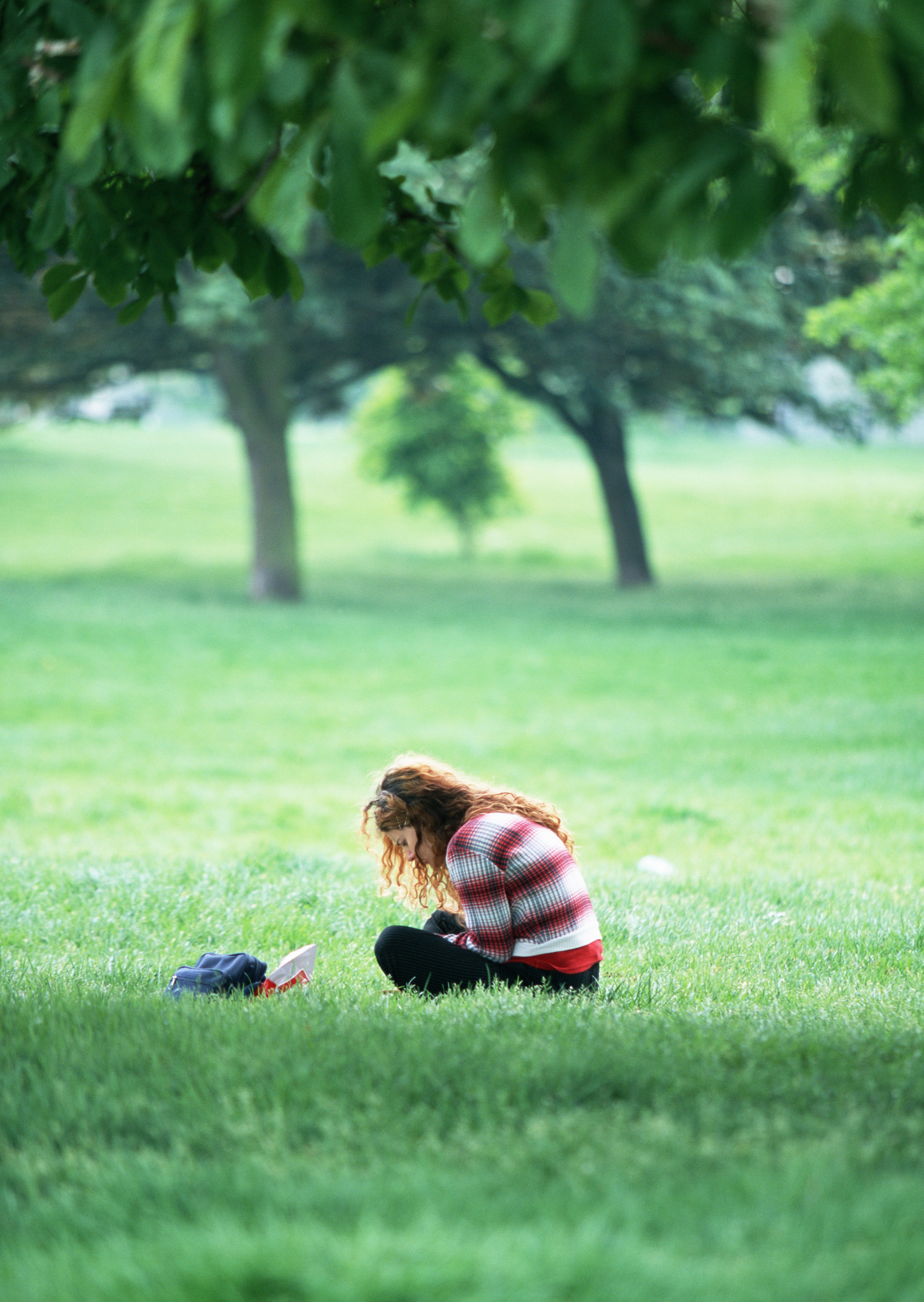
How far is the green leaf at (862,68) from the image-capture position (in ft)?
6.65

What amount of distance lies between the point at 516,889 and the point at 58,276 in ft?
8.63

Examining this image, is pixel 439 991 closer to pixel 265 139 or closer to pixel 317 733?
pixel 265 139

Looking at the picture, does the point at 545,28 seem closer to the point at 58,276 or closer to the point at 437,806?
the point at 58,276

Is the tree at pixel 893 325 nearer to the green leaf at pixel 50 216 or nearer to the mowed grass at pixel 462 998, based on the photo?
the mowed grass at pixel 462 998

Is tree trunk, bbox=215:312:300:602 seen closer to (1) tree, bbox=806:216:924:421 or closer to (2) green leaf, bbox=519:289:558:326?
(1) tree, bbox=806:216:924:421

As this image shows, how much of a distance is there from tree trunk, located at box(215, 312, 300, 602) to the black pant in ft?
70.6

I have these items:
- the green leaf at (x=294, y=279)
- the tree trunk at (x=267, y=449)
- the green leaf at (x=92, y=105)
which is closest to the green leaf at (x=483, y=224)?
the green leaf at (x=92, y=105)

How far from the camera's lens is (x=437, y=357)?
2702 cm

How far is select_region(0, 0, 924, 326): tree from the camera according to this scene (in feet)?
7.20

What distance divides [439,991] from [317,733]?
9635 millimetres

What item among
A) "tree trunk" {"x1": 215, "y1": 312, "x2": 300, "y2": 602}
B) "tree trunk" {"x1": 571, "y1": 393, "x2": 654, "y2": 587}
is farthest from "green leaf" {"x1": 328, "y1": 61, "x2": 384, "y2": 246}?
"tree trunk" {"x1": 571, "y1": 393, "x2": 654, "y2": 587}

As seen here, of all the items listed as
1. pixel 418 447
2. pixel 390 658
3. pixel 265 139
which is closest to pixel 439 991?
pixel 265 139

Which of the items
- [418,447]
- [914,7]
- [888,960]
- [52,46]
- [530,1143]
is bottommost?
[888,960]

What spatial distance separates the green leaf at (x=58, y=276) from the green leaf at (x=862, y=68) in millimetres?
2955
